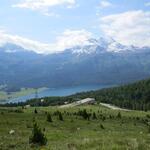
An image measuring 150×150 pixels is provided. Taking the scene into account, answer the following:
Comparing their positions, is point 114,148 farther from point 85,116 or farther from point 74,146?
point 85,116

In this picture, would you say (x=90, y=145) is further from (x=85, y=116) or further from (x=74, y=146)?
(x=85, y=116)

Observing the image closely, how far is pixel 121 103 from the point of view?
621ft

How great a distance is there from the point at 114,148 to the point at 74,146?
2.12 meters

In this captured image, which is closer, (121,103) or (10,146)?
(10,146)

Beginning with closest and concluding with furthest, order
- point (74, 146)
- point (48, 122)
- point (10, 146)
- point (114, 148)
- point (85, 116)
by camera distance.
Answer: point (114, 148) → point (74, 146) → point (10, 146) → point (48, 122) → point (85, 116)

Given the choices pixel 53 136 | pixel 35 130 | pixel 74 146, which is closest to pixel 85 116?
pixel 53 136

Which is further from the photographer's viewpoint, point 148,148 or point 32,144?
point 32,144

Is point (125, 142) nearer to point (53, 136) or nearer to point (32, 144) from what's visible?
point (32, 144)

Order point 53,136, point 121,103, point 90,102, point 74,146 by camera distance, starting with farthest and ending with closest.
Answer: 1. point 121,103
2. point 90,102
3. point 53,136
4. point 74,146

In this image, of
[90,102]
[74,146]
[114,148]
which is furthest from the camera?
[90,102]

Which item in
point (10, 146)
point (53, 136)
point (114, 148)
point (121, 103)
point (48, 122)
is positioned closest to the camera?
point (114, 148)

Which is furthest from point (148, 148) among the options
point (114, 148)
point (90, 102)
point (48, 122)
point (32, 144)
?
point (90, 102)

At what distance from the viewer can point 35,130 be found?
68.2ft

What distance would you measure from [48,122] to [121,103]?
14544 cm
